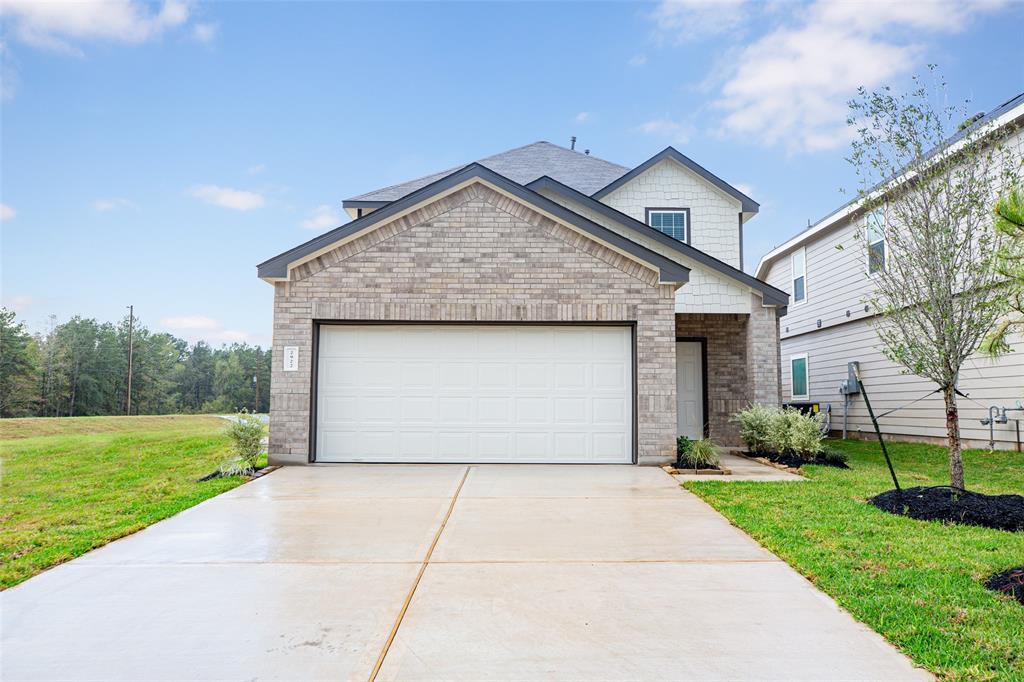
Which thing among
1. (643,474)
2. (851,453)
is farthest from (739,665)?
(851,453)

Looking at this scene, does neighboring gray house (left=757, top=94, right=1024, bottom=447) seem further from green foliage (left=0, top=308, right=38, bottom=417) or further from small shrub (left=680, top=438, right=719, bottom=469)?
A: green foliage (left=0, top=308, right=38, bottom=417)

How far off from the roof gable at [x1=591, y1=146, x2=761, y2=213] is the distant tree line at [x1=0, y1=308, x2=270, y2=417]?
110 feet

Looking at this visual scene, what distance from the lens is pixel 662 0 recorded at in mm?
13961

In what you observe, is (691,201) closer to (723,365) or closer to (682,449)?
(723,365)

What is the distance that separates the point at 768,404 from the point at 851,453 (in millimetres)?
2549

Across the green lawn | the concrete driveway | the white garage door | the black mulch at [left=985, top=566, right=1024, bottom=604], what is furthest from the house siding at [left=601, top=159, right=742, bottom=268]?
the black mulch at [left=985, top=566, right=1024, bottom=604]

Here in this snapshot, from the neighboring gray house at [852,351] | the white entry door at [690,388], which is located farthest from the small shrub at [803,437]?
the white entry door at [690,388]

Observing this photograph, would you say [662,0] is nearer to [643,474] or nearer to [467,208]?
[467,208]

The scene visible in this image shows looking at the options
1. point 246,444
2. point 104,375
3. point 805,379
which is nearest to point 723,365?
point 805,379

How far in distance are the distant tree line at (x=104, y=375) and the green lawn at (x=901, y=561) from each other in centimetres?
3899

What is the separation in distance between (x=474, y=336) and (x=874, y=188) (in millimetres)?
6125

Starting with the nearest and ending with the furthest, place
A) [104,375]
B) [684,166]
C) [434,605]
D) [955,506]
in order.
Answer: [434,605]
[955,506]
[684,166]
[104,375]

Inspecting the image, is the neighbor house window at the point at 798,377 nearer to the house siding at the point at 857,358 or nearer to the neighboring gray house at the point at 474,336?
the house siding at the point at 857,358

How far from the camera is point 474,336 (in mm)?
10523
